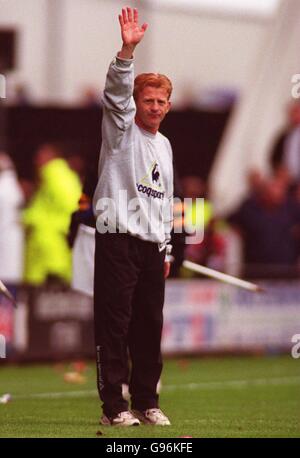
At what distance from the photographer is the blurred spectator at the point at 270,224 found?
20453 mm

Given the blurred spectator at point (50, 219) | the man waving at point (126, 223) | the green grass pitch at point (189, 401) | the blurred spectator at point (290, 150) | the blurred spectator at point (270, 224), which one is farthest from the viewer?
the blurred spectator at point (290, 150)

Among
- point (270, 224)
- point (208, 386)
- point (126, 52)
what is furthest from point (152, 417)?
point (270, 224)

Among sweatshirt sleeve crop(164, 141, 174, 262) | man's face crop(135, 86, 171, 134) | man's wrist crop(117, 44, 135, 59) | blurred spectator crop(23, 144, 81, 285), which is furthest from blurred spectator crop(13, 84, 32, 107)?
man's wrist crop(117, 44, 135, 59)

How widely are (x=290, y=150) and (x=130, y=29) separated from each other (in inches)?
431

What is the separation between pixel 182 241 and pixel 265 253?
29.6 feet

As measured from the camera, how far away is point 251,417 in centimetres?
1178

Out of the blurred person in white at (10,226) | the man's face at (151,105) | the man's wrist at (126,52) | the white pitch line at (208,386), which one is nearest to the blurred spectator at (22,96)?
the blurred person in white at (10,226)

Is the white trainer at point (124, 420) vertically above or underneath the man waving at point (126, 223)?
underneath

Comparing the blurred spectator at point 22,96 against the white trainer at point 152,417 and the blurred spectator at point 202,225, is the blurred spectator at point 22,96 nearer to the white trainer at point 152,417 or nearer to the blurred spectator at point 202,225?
the blurred spectator at point 202,225

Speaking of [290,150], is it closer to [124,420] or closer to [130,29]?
[124,420]

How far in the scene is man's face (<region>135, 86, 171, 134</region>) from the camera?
10.5 m

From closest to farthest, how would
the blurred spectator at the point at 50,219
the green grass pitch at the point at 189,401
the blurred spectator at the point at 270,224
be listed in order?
the green grass pitch at the point at 189,401
the blurred spectator at the point at 50,219
the blurred spectator at the point at 270,224

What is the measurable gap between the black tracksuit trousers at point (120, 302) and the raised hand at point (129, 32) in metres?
1.22
